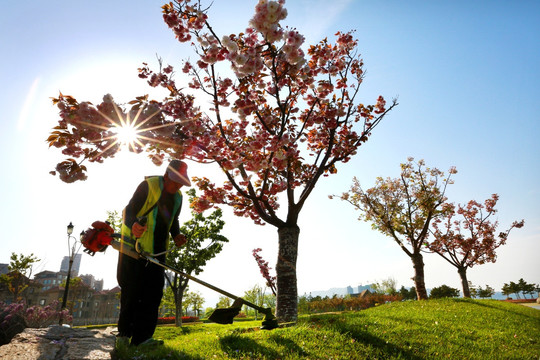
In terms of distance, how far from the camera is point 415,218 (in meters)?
18.4

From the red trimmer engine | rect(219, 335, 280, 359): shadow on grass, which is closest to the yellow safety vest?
the red trimmer engine

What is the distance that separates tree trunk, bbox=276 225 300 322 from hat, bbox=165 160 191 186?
4.31 meters

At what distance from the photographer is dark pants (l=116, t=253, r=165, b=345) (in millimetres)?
3887

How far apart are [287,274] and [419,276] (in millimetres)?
13456

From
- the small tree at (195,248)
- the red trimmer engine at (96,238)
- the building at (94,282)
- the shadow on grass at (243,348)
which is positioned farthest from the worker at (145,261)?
the building at (94,282)

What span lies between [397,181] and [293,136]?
47.4 feet

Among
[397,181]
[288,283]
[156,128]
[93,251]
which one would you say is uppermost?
[397,181]

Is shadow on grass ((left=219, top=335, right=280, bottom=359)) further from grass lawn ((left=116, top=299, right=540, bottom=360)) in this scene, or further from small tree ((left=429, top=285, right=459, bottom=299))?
small tree ((left=429, top=285, right=459, bottom=299))

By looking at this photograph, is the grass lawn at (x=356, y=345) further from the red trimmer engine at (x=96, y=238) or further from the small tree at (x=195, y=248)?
the small tree at (x=195, y=248)

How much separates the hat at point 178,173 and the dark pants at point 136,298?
49.9 inches

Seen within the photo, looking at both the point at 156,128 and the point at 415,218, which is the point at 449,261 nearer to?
the point at 415,218

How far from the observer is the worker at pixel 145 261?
389 cm

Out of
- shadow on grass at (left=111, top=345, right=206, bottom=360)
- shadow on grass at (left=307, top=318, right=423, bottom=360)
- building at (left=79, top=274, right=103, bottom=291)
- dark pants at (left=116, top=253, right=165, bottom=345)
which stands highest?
dark pants at (left=116, top=253, right=165, bottom=345)

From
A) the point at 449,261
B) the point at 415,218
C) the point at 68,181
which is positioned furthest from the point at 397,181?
the point at 68,181
